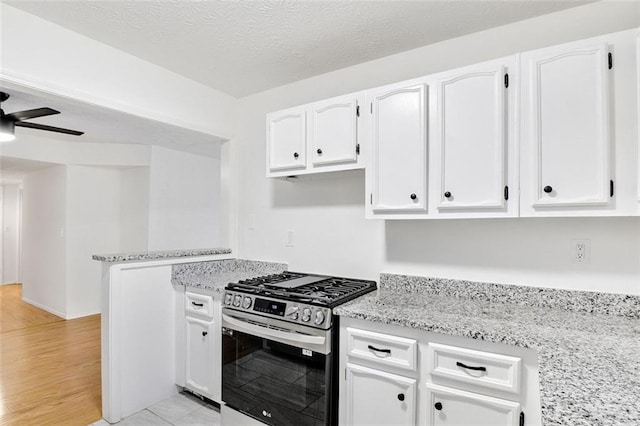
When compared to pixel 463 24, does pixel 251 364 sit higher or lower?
lower

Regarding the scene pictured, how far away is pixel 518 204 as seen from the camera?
1660 mm

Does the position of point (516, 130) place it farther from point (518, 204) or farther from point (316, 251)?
point (316, 251)

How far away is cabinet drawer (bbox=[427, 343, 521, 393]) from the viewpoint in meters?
1.38

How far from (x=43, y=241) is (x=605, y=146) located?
6.66 m

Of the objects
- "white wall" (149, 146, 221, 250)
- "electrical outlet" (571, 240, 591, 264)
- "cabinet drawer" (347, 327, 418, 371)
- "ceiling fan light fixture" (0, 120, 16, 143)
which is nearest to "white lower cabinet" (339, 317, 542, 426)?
"cabinet drawer" (347, 327, 418, 371)

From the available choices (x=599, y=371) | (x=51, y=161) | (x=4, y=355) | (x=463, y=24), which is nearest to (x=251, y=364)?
(x=599, y=371)

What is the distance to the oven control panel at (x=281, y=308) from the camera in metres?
1.80

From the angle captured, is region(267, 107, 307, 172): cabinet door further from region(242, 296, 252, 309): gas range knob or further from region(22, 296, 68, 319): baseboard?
region(22, 296, 68, 319): baseboard

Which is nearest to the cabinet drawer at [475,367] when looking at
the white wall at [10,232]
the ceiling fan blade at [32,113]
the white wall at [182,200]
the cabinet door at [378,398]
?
the cabinet door at [378,398]

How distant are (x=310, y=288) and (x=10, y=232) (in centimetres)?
822

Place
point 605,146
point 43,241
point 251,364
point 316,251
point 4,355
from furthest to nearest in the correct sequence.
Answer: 1. point 43,241
2. point 4,355
3. point 316,251
4. point 251,364
5. point 605,146

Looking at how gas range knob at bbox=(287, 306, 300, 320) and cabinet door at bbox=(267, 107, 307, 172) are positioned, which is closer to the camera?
gas range knob at bbox=(287, 306, 300, 320)

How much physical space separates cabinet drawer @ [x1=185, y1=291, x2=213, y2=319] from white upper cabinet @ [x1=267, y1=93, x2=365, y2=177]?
997 millimetres

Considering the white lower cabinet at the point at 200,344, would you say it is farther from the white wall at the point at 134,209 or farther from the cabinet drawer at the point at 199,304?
the white wall at the point at 134,209
